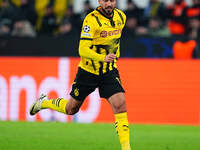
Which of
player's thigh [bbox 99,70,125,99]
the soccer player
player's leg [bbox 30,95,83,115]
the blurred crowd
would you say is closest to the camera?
the soccer player

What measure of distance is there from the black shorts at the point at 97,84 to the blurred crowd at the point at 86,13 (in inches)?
253

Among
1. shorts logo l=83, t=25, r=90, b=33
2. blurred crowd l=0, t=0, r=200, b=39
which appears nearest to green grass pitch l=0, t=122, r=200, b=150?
shorts logo l=83, t=25, r=90, b=33

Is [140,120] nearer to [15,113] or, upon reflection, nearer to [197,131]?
[197,131]

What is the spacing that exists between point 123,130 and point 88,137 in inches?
96.9

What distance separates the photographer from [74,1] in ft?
56.4

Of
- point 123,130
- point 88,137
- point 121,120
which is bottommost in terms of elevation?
point 88,137

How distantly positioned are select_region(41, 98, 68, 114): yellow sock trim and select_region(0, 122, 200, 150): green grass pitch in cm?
53

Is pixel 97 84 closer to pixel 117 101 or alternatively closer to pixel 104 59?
pixel 117 101

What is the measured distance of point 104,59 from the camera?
762cm

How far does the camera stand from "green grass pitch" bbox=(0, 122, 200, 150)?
884 cm

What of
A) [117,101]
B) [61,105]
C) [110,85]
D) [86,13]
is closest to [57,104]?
[61,105]

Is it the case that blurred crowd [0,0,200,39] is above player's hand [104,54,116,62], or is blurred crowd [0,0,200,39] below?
above

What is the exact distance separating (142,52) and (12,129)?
4640mm

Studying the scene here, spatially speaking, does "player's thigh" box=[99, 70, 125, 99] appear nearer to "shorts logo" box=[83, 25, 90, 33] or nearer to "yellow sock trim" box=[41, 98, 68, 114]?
"shorts logo" box=[83, 25, 90, 33]
